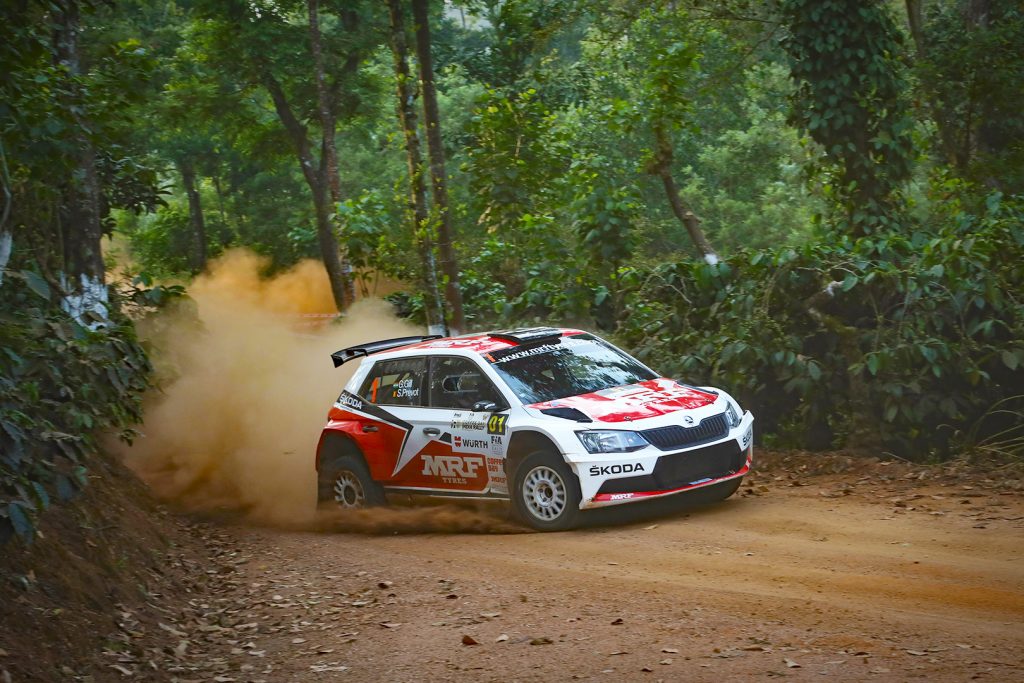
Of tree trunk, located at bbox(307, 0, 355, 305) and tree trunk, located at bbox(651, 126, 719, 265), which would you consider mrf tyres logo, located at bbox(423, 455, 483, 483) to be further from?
tree trunk, located at bbox(307, 0, 355, 305)

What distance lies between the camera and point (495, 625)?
7.89 m

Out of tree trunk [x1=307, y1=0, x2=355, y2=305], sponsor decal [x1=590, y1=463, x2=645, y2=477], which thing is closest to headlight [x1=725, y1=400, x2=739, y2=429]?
sponsor decal [x1=590, y1=463, x2=645, y2=477]

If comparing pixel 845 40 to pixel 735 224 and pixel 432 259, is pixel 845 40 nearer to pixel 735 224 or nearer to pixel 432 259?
pixel 432 259

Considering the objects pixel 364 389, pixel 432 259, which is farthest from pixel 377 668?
pixel 432 259

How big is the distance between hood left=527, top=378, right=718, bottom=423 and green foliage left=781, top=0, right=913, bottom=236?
7184 mm

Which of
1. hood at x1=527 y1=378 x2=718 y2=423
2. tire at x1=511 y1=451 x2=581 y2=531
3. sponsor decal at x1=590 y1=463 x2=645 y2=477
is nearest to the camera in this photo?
sponsor decal at x1=590 y1=463 x2=645 y2=477

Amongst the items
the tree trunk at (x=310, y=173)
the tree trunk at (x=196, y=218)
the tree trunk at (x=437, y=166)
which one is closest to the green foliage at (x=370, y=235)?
the tree trunk at (x=437, y=166)

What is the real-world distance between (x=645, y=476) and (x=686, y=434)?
0.59 m

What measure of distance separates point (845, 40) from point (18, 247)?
1146 cm

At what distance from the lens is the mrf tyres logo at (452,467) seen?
11.2 m

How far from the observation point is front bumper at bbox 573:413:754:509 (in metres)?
10.1

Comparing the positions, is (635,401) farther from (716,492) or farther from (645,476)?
(716,492)

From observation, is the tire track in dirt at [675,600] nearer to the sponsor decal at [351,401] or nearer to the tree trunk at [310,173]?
the sponsor decal at [351,401]

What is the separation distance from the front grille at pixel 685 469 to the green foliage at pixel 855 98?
7.70 metres
